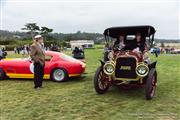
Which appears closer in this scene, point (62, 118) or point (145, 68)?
point (62, 118)

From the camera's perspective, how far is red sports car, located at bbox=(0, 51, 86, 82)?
40.6 feet

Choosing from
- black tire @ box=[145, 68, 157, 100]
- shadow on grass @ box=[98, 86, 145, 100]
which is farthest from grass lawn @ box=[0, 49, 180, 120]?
black tire @ box=[145, 68, 157, 100]

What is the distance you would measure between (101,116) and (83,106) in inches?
41.5

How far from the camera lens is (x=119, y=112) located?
7.47 metres

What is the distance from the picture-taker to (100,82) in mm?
9602

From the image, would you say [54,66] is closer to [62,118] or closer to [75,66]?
[75,66]

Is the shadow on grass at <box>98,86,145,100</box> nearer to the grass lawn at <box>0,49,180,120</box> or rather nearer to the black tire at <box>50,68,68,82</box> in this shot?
the grass lawn at <box>0,49,180,120</box>

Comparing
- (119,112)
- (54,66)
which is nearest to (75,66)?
(54,66)

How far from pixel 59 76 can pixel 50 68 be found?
0.44m

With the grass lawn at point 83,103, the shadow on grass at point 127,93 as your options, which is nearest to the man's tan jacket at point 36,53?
the grass lawn at point 83,103

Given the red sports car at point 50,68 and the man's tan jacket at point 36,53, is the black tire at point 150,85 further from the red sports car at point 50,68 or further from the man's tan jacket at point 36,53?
the red sports car at point 50,68

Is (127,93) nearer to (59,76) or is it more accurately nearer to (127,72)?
(127,72)

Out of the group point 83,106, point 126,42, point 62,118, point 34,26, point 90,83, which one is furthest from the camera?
point 34,26

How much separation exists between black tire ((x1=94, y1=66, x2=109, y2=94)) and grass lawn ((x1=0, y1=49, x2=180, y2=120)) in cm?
18
